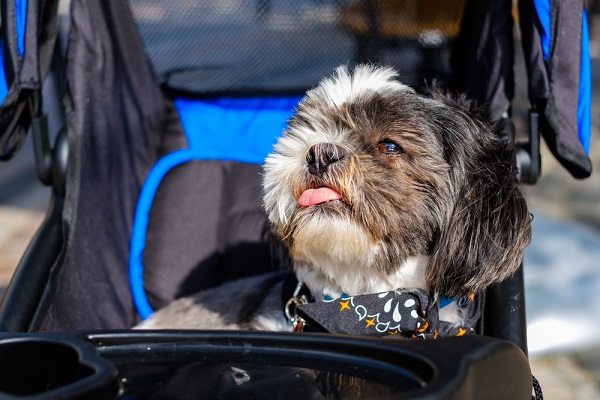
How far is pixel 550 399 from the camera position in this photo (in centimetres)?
307

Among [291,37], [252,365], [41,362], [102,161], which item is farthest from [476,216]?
[102,161]

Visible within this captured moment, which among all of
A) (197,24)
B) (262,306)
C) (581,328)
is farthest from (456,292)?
(581,328)

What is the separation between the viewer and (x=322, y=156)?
1.92m

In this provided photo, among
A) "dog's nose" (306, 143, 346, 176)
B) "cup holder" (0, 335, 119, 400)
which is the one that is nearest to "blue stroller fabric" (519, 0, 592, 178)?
"dog's nose" (306, 143, 346, 176)

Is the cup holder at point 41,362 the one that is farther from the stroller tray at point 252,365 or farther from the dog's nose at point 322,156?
the dog's nose at point 322,156

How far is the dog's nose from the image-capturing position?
191 cm

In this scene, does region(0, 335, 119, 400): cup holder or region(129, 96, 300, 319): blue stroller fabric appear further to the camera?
region(129, 96, 300, 319): blue stroller fabric

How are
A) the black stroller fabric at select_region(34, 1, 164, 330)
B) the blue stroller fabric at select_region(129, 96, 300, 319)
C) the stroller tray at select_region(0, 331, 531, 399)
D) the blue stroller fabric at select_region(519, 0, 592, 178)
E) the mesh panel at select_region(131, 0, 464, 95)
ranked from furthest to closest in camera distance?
1. the blue stroller fabric at select_region(129, 96, 300, 319)
2. the mesh panel at select_region(131, 0, 464, 95)
3. the black stroller fabric at select_region(34, 1, 164, 330)
4. the blue stroller fabric at select_region(519, 0, 592, 178)
5. the stroller tray at select_region(0, 331, 531, 399)

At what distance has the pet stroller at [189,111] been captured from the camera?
2.23 metres

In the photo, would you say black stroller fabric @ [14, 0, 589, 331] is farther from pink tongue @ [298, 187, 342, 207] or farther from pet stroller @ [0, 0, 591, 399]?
pink tongue @ [298, 187, 342, 207]

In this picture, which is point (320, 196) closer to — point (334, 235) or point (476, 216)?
point (334, 235)

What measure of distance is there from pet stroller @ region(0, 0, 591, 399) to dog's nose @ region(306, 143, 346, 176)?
0.57 m

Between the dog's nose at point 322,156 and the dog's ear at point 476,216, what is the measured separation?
28cm

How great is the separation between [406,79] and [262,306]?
974 millimetres
